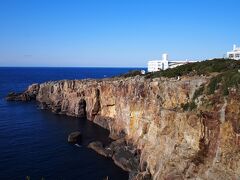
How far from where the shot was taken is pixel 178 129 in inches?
1518

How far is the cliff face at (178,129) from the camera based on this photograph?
31797 millimetres

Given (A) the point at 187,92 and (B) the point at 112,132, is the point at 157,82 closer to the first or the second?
(A) the point at 187,92

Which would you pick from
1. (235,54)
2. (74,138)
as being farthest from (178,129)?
(235,54)

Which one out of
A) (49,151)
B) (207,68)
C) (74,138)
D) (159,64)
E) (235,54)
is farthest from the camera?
(159,64)

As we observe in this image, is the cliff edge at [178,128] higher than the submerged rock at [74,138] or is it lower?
higher

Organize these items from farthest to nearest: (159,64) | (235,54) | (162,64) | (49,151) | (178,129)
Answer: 1. (159,64)
2. (162,64)
3. (235,54)
4. (49,151)
5. (178,129)

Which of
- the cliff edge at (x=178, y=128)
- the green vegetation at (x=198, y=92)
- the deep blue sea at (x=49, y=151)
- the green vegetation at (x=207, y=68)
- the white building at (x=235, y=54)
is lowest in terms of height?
the deep blue sea at (x=49, y=151)

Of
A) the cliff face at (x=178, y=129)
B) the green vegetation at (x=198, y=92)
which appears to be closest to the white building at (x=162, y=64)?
the cliff face at (x=178, y=129)

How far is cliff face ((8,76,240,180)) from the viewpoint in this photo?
31.8 meters

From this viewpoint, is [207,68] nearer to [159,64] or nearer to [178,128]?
[178,128]

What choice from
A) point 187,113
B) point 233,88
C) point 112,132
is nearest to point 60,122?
point 112,132

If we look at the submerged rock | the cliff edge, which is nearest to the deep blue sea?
the submerged rock

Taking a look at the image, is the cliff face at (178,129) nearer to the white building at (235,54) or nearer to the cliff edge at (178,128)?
the cliff edge at (178,128)

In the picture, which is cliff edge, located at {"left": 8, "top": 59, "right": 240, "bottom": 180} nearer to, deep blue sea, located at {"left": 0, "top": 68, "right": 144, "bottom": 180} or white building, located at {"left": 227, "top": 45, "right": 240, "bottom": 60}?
deep blue sea, located at {"left": 0, "top": 68, "right": 144, "bottom": 180}
